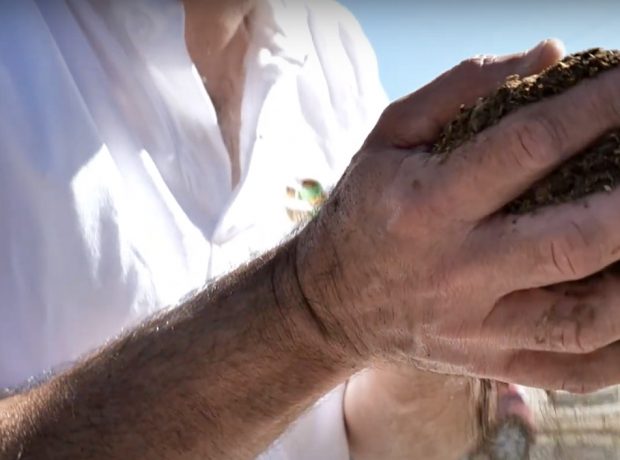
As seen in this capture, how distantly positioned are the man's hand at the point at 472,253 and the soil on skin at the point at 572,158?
11 mm

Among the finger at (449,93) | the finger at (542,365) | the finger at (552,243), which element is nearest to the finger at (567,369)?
the finger at (542,365)

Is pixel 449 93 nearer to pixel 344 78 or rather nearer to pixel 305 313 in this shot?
pixel 305 313

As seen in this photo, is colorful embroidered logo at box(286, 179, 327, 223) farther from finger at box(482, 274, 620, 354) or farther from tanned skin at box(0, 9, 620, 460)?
finger at box(482, 274, 620, 354)

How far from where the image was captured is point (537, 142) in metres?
0.71

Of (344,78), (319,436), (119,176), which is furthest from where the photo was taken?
(344,78)

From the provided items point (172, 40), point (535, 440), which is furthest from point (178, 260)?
point (535, 440)

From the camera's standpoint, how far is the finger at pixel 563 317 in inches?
29.6

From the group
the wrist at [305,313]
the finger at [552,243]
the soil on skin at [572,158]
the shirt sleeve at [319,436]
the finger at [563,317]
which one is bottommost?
the shirt sleeve at [319,436]

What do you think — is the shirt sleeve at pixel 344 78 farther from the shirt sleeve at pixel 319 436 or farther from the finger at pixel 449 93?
A: the finger at pixel 449 93

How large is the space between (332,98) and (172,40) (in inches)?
13.2

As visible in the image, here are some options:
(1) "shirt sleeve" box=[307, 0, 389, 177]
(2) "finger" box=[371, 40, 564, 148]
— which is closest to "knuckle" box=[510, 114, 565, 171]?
(2) "finger" box=[371, 40, 564, 148]

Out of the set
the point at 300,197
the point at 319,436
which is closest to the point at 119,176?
the point at 300,197

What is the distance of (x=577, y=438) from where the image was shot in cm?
105

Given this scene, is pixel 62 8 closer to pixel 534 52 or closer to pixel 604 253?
→ pixel 534 52
